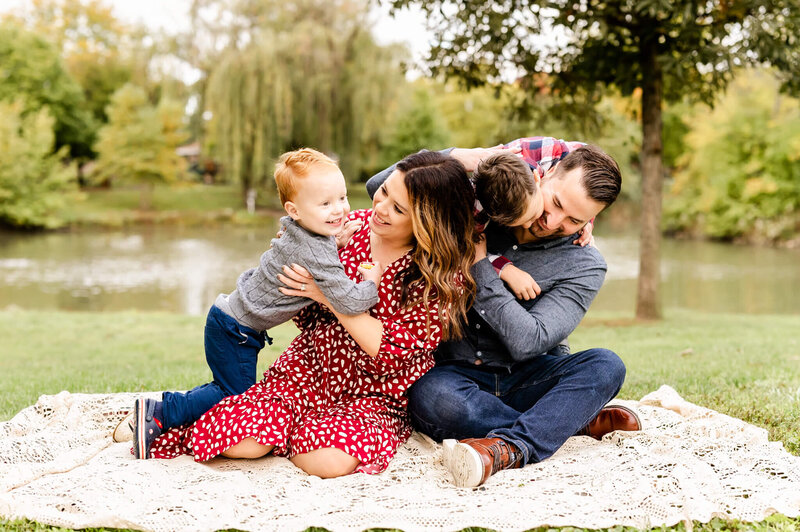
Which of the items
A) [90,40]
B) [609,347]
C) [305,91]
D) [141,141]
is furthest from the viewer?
[90,40]

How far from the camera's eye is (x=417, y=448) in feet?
9.76

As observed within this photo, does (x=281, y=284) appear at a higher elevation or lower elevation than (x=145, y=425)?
higher

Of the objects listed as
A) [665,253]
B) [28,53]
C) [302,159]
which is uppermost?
[28,53]

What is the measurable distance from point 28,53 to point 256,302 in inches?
1329

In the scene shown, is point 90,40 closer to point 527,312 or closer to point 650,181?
point 650,181

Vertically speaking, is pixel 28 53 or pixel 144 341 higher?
pixel 28 53

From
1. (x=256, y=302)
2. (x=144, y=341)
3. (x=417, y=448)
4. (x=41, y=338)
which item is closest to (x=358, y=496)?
(x=417, y=448)

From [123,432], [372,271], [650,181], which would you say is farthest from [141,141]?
[372,271]

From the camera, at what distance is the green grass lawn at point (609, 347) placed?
12.7 ft

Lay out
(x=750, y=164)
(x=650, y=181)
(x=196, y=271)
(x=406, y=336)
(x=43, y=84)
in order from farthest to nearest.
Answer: (x=43, y=84)
(x=750, y=164)
(x=196, y=271)
(x=650, y=181)
(x=406, y=336)

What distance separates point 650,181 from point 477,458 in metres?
6.82

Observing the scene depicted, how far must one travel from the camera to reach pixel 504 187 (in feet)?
8.79

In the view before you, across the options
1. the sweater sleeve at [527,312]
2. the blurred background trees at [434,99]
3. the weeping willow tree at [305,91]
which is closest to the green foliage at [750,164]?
the blurred background trees at [434,99]

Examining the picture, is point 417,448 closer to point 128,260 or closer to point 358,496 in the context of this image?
point 358,496
